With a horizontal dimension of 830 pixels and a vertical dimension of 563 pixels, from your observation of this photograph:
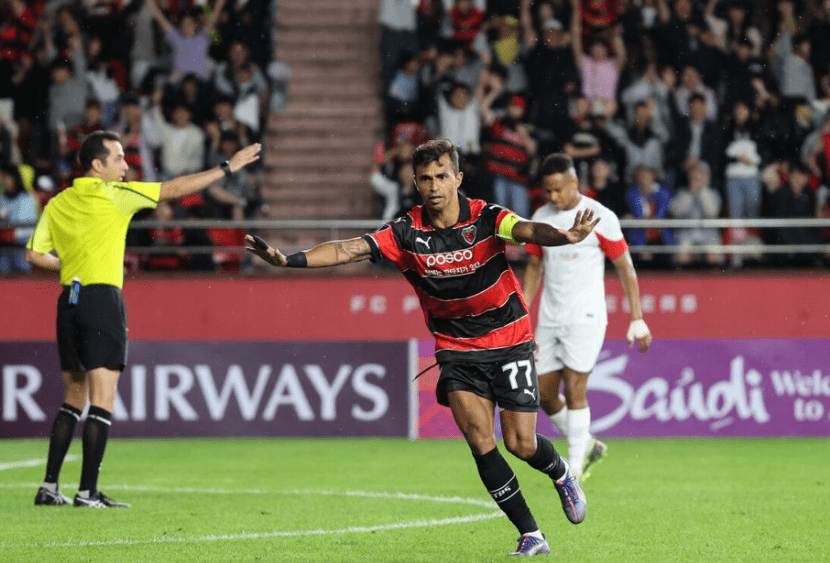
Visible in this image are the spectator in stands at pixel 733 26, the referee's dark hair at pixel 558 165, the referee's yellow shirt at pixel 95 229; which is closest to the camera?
the referee's yellow shirt at pixel 95 229

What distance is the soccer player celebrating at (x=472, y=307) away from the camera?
713cm

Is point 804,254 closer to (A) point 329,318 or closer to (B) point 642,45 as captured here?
(B) point 642,45

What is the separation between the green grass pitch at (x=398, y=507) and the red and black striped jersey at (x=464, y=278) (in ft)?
3.44

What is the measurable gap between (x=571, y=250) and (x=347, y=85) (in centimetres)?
1004

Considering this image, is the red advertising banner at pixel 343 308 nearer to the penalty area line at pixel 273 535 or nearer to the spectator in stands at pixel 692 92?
the spectator in stands at pixel 692 92

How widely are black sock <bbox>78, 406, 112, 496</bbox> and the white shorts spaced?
3009 millimetres

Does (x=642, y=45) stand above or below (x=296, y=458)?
above

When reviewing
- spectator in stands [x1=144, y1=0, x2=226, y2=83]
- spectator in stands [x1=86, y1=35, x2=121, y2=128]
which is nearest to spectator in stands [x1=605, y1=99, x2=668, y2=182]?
spectator in stands [x1=144, y1=0, x2=226, y2=83]

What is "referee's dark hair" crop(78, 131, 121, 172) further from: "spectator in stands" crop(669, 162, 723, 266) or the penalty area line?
"spectator in stands" crop(669, 162, 723, 266)

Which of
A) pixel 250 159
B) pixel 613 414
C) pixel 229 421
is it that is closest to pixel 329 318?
pixel 229 421

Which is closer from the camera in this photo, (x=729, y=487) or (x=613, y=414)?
(x=729, y=487)

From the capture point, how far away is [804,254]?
1680cm

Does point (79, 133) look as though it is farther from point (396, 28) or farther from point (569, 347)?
point (569, 347)

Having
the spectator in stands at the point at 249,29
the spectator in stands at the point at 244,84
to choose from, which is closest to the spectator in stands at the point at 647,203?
the spectator in stands at the point at 244,84
